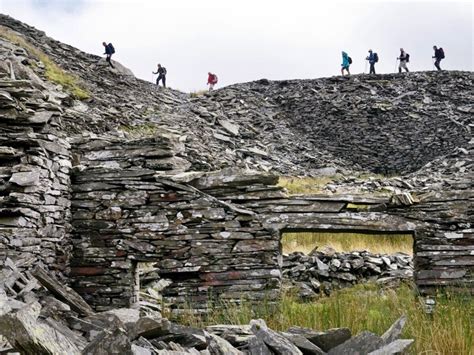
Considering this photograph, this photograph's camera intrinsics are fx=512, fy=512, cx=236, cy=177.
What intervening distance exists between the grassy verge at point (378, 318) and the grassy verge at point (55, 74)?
14410 mm

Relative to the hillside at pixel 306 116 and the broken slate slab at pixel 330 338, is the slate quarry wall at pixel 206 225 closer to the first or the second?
the broken slate slab at pixel 330 338

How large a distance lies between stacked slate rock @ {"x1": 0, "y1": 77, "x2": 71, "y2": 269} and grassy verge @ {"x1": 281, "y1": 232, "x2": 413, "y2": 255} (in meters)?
8.69

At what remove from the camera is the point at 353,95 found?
95.1ft

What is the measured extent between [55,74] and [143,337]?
750 inches

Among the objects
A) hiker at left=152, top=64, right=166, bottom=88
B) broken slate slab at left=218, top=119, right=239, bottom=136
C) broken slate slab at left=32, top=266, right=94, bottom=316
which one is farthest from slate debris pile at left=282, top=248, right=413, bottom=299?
hiker at left=152, top=64, right=166, bottom=88

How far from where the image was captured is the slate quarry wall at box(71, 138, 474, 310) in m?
7.89

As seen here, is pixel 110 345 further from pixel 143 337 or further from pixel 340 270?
pixel 340 270

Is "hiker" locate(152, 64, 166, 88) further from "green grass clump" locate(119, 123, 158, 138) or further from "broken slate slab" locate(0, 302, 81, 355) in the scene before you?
"broken slate slab" locate(0, 302, 81, 355)

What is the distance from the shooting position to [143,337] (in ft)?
13.5

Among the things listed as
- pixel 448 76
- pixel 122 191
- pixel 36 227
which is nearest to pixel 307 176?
pixel 448 76

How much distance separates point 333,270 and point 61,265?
674 centimetres

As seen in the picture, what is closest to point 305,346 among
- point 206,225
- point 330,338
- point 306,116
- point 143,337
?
point 330,338

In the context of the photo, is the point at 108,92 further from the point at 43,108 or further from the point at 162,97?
the point at 43,108

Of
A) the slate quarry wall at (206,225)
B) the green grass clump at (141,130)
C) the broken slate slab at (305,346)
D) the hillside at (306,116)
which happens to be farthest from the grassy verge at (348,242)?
the broken slate slab at (305,346)
